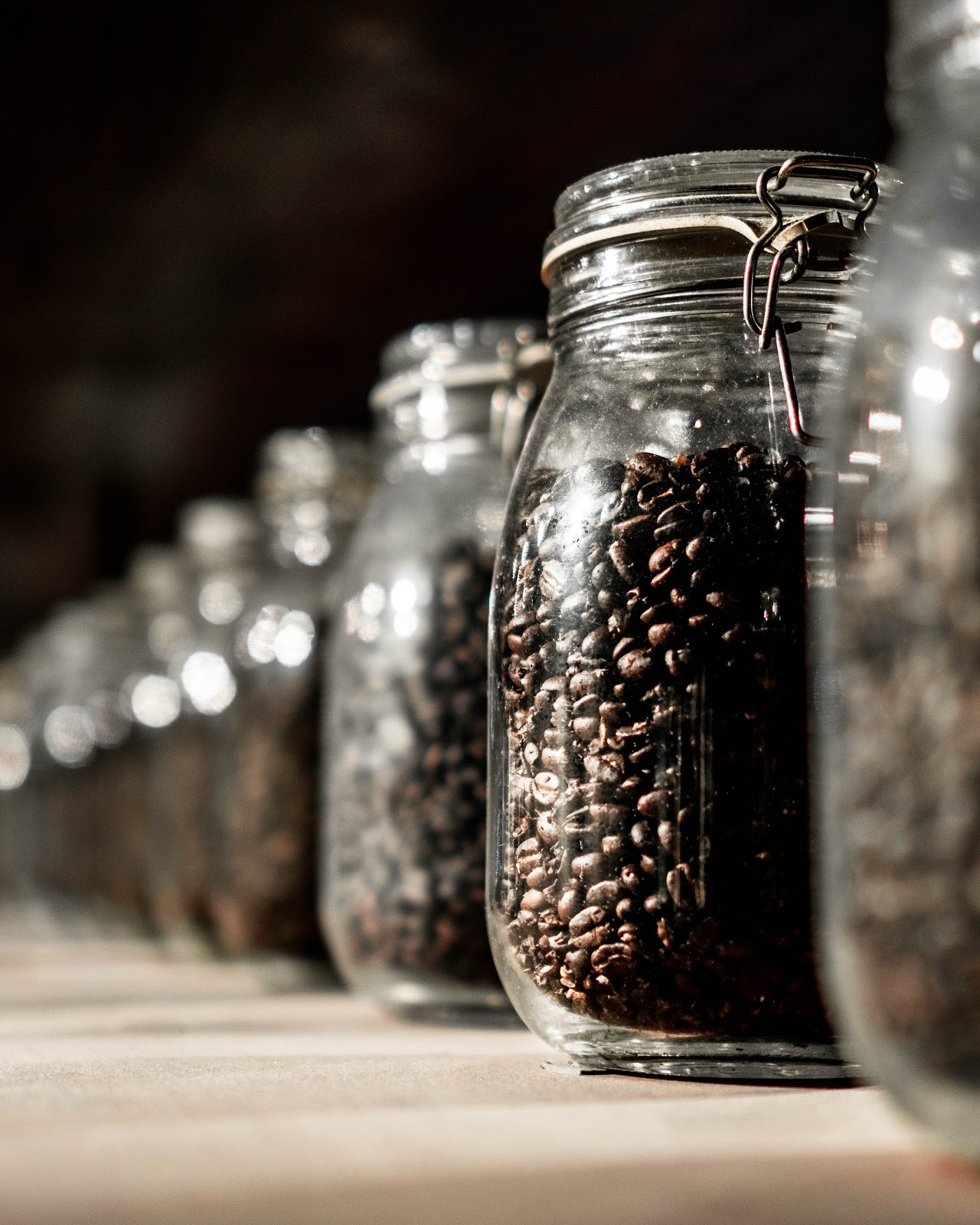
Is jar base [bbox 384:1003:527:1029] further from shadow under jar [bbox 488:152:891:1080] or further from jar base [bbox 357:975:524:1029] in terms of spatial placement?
shadow under jar [bbox 488:152:891:1080]

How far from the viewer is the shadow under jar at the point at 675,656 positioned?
564 mm

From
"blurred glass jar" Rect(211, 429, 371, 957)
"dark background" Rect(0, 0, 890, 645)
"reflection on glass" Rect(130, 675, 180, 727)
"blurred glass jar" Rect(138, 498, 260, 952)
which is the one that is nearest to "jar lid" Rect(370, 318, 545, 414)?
"dark background" Rect(0, 0, 890, 645)

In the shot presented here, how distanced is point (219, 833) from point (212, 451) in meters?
0.69

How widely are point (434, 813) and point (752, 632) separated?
1.01 feet

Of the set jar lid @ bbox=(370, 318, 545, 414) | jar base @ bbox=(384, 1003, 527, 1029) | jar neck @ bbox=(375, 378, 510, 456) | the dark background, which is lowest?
jar base @ bbox=(384, 1003, 527, 1029)

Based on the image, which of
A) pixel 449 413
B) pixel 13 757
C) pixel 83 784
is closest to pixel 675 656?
pixel 449 413

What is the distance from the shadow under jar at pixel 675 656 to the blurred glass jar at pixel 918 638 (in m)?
0.12

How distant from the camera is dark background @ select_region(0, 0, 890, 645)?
848 millimetres

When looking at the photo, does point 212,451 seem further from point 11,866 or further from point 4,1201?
point 4,1201

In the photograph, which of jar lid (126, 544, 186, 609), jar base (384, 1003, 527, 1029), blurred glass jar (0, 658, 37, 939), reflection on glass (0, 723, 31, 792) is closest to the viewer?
jar base (384, 1003, 527, 1029)

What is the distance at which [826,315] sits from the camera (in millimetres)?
637

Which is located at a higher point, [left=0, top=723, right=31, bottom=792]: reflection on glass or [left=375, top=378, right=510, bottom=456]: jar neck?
[left=375, top=378, right=510, bottom=456]: jar neck

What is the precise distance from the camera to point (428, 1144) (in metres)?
0.45

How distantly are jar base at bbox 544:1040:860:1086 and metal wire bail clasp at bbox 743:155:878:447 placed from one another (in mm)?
219
